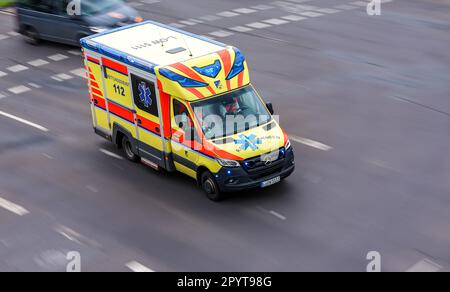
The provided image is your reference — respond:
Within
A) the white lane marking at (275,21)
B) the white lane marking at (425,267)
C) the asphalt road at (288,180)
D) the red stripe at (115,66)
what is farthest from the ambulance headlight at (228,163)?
the white lane marking at (275,21)

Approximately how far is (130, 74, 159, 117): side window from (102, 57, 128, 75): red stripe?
11.9 inches

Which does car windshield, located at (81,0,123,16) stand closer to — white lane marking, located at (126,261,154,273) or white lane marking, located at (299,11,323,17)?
white lane marking, located at (299,11,323,17)

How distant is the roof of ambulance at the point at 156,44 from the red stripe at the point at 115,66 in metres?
0.31

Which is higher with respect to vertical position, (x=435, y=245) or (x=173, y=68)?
(x=173, y=68)

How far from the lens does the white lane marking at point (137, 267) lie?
14.2 meters

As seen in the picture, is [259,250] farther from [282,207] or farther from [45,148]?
[45,148]

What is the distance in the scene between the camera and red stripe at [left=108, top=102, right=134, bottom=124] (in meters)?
17.7

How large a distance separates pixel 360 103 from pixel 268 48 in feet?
18.0

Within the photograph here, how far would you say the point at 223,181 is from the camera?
624 inches

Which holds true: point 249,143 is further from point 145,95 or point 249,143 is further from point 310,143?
point 310,143

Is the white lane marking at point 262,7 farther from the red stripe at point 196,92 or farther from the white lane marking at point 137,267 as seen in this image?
the white lane marking at point 137,267

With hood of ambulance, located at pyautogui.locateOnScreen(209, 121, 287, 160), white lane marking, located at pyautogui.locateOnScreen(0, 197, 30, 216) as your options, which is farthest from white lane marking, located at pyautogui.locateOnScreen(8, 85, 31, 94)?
hood of ambulance, located at pyautogui.locateOnScreen(209, 121, 287, 160)

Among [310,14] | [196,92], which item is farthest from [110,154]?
[310,14]
